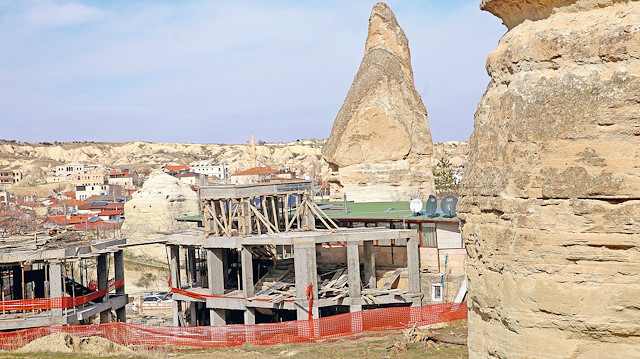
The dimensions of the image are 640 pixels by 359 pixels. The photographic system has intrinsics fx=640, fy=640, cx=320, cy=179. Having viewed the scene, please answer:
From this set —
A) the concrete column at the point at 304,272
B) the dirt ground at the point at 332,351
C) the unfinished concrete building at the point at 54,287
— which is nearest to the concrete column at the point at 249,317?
the concrete column at the point at 304,272

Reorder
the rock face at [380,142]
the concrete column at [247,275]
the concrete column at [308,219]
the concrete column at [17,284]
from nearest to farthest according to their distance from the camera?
the concrete column at [247,275]
the concrete column at [308,219]
the concrete column at [17,284]
the rock face at [380,142]

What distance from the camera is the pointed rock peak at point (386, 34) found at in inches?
1916

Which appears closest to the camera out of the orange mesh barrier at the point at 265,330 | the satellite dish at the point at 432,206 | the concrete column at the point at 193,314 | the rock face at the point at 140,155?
the orange mesh barrier at the point at 265,330

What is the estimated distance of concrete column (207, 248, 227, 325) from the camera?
27391mm

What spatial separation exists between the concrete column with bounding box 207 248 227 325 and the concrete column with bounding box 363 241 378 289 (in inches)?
249

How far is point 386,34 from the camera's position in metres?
48.8

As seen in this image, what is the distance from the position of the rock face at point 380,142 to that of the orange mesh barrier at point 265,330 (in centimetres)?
2161

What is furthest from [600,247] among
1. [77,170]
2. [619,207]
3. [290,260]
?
[77,170]

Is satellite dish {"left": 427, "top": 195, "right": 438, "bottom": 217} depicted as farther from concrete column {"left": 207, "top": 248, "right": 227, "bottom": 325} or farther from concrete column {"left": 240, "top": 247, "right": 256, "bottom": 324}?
concrete column {"left": 207, "top": 248, "right": 227, "bottom": 325}

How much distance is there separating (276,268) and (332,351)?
1165 centimetres

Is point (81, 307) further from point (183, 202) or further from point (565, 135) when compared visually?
point (183, 202)

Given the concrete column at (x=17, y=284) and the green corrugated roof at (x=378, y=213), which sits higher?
the green corrugated roof at (x=378, y=213)

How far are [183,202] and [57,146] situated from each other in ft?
499

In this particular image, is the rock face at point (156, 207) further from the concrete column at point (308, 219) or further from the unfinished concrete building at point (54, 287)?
the concrete column at point (308, 219)
